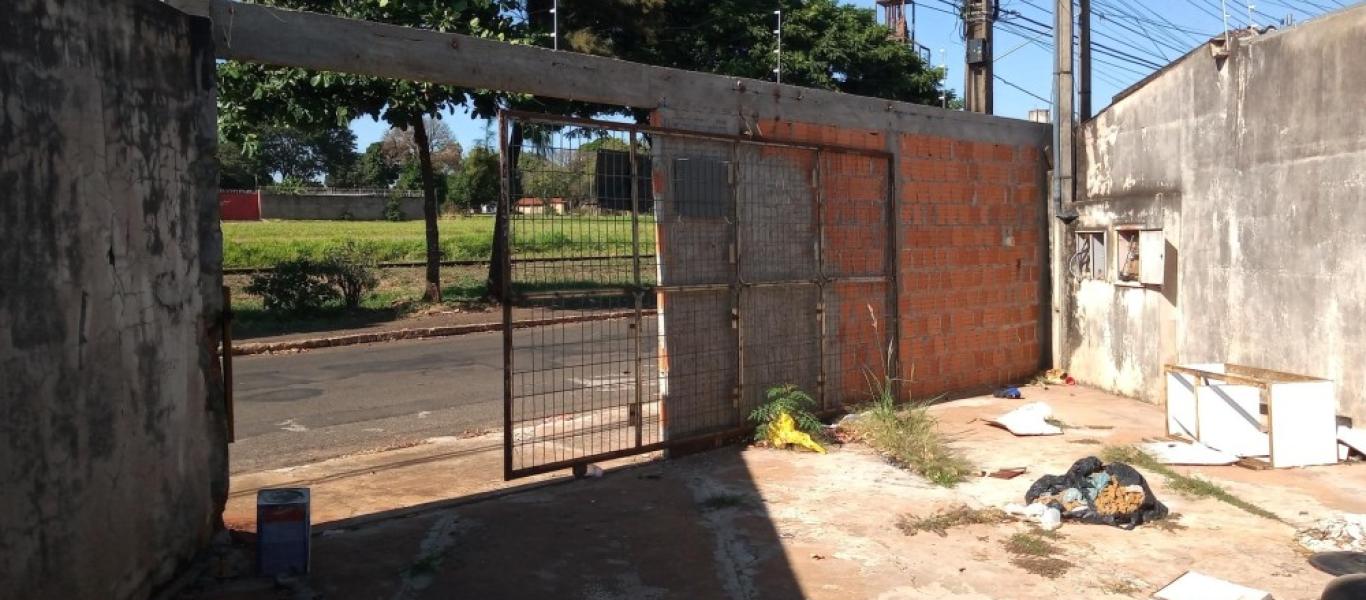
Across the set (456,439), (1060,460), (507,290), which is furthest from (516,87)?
(1060,460)

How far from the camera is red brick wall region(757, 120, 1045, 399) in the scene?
30.9 ft

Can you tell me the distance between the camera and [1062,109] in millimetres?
11508

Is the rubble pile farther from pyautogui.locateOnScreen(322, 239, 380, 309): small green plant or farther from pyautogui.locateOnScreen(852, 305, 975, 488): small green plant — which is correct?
pyautogui.locateOnScreen(322, 239, 380, 309): small green plant

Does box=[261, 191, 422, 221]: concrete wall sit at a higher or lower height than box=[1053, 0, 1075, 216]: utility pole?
higher

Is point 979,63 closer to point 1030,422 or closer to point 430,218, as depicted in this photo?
point 1030,422

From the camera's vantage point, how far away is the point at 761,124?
28.2ft

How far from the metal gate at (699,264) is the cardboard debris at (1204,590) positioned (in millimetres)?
3627

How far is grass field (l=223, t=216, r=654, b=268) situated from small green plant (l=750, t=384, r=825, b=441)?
1.65 m

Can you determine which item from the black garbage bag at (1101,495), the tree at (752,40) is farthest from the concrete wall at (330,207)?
the black garbage bag at (1101,495)

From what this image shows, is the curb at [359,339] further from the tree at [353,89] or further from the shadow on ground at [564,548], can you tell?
the shadow on ground at [564,548]

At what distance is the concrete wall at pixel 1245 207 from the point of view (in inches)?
320

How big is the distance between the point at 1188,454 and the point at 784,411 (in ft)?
10.3

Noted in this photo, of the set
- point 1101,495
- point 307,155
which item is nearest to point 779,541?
point 1101,495

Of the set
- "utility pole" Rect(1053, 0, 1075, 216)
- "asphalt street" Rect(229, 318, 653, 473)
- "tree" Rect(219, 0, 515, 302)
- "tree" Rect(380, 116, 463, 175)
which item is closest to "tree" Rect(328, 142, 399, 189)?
"tree" Rect(380, 116, 463, 175)
